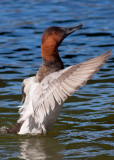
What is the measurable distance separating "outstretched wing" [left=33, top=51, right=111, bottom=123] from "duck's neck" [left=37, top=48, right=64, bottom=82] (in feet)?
1.24

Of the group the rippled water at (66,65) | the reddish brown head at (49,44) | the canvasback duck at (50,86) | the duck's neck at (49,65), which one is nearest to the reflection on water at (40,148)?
the rippled water at (66,65)

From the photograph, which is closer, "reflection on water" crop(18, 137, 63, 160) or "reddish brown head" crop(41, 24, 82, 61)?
"reflection on water" crop(18, 137, 63, 160)

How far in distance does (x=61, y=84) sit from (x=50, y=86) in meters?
0.23

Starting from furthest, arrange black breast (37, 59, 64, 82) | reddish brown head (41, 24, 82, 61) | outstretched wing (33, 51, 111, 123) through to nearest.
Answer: reddish brown head (41, 24, 82, 61)
black breast (37, 59, 64, 82)
outstretched wing (33, 51, 111, 123)

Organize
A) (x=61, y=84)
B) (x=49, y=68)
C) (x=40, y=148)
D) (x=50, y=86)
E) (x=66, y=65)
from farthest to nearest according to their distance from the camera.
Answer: (x=66, y=65), (x=49, y=68), (x=40, y=148), (x=50, y=86), (x=61, y=84)

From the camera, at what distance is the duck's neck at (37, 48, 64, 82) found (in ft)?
22.6

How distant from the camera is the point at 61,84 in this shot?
608 centimetres

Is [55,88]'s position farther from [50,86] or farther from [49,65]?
[49,65]

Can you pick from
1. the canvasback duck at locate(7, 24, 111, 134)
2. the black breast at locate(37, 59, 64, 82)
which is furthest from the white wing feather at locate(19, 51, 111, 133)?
the black breast at locate(37, 59, 64, 82)

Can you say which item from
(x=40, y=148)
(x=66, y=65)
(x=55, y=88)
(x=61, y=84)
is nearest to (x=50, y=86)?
(x=55, y=88)

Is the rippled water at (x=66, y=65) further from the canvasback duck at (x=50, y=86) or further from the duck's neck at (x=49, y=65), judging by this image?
the duck's neck at (x=49, y=65)

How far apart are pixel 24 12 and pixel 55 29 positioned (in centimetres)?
915

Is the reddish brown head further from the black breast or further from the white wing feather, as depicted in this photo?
the white wing feather

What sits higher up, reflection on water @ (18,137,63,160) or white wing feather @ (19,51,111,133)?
white wing feather @ (19,51,111,133)
